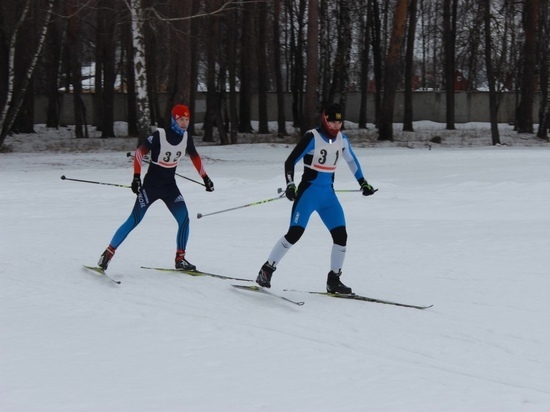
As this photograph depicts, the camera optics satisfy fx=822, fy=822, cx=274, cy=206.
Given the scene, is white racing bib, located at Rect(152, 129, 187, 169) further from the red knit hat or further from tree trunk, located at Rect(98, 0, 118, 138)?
tree trunk, located at Rect(98, 0, 118, 138)

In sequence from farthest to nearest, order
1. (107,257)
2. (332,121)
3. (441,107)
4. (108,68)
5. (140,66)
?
(441,107) < (108,68) < (140,66) < (107,257) < (332,121)

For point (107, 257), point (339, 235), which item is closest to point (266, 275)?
point (339, 235)

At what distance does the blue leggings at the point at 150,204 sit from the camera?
900 centimetres

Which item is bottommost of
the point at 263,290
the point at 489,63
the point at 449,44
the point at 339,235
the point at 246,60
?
the point at 263,290

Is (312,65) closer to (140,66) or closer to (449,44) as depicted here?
(140,66)

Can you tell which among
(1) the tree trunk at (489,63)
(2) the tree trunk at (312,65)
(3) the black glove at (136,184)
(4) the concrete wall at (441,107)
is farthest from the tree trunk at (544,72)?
(3) the black glove at (136,184)

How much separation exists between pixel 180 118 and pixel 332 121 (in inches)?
74.1

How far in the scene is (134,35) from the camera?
2200 centimetres

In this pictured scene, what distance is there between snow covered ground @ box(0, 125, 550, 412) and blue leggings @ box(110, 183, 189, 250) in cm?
43

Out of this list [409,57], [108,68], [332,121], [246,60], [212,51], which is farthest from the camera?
[409,57]

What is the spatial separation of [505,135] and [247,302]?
30.2 m

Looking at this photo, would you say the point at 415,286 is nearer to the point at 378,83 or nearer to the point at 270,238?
the point at 270,238

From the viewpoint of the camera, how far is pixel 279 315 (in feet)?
23.9

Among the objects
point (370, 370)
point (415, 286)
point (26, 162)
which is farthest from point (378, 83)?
point (370, 370)
